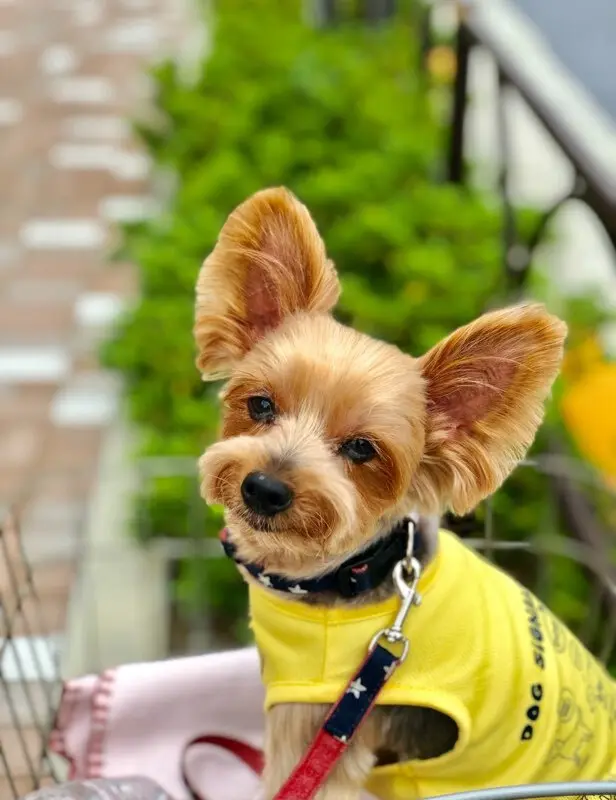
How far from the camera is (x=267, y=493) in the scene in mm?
953

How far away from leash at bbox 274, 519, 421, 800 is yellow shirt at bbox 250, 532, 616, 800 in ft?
0.06

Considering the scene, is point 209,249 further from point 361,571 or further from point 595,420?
point 361,571

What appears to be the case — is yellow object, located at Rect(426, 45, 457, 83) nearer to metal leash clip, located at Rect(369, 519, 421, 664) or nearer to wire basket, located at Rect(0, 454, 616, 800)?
wire basket, located at Rect(0, 454, 616, 800)

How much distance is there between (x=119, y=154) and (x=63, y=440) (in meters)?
2.05

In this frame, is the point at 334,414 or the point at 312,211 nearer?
the point at 334,414

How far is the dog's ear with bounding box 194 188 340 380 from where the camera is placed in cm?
103

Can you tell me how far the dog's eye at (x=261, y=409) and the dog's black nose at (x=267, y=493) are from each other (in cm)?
9

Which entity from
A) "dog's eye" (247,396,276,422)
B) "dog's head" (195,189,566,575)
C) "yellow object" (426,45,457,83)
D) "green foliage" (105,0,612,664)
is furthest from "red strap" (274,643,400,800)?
"yellow object" (426,45,457,83)

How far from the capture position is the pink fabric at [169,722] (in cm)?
122

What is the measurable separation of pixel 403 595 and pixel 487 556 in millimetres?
479

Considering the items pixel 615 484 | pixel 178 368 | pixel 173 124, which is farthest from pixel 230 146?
pixel 615 484

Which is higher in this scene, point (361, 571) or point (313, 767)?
point (361, 571)

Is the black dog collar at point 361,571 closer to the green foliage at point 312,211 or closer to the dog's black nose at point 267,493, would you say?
the dog's black nose at point 267,493

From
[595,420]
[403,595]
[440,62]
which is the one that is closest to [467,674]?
[403,595]
